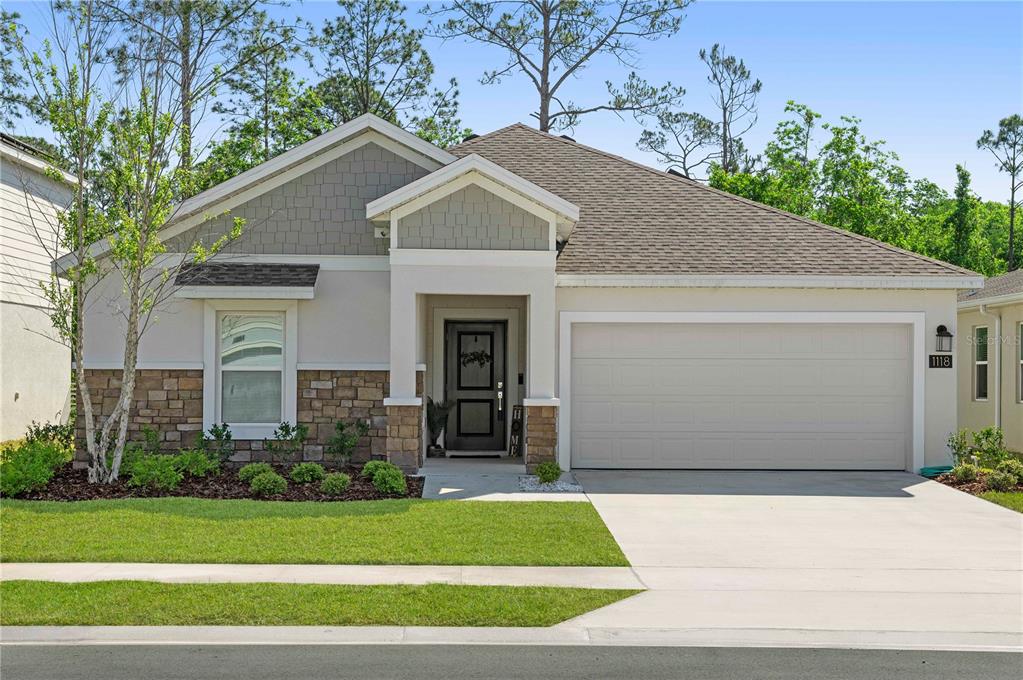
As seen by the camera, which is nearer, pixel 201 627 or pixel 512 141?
pixel 201 627

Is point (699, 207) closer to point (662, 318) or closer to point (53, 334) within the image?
point (662, 318)

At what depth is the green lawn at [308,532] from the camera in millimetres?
9414

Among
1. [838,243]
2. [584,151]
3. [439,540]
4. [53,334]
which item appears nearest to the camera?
[439,540]

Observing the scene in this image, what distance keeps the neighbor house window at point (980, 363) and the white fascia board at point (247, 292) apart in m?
12.9

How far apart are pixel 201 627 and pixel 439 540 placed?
3.16 metres

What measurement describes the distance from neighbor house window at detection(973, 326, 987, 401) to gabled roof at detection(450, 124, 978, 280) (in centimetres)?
388

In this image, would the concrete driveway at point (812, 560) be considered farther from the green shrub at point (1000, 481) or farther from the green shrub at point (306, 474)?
the green shrub at point (306, 474)

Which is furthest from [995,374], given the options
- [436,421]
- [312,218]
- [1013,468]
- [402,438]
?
[312,218]

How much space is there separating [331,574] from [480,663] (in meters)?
2.56

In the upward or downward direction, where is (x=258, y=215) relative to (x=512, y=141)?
downward

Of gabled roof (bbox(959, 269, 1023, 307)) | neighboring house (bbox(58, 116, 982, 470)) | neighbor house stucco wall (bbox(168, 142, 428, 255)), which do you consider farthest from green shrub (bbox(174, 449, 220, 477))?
gabled roof (bbox(959, 269, 1023, 307))

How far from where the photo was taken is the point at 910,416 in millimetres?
15680

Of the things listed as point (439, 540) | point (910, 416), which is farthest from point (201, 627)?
point (910, 416)

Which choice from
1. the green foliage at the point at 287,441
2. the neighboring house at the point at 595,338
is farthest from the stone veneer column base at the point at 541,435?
the green foliage at the point at 287,441
